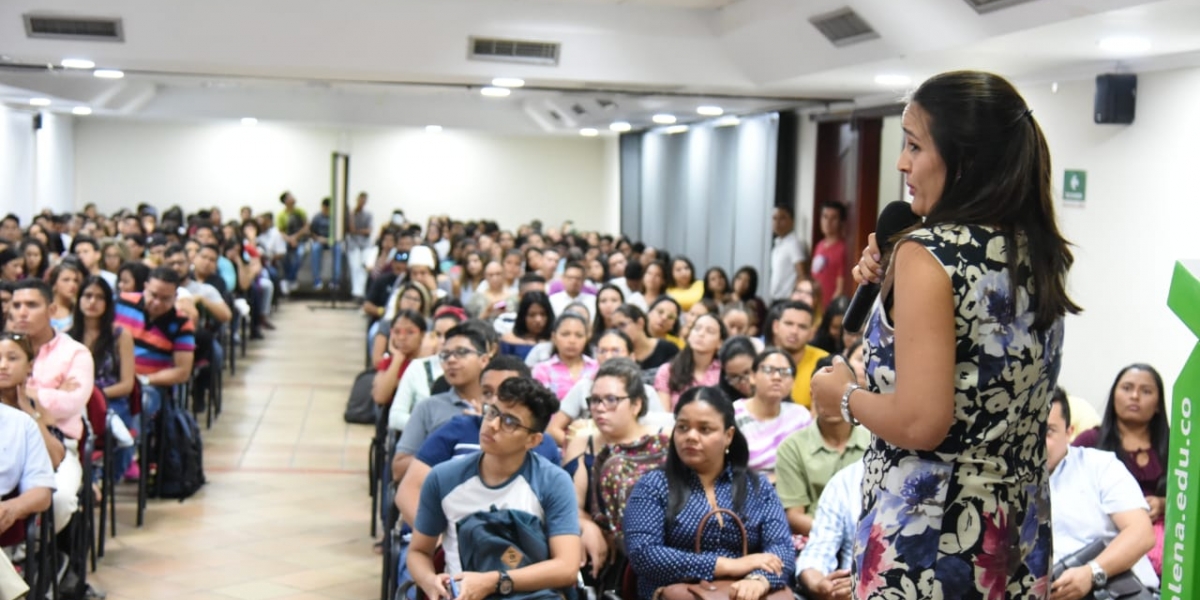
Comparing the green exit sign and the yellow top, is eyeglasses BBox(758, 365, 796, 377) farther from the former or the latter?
the green exit sign

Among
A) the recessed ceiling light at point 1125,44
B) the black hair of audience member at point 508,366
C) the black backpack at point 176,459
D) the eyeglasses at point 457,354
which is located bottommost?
the black backpack at point 176,459

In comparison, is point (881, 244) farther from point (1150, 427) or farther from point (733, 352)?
point (733, 352)

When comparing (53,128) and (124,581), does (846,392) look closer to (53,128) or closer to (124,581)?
(124,581)

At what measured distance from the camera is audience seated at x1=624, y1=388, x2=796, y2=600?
407 cm

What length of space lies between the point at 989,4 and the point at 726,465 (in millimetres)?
2684

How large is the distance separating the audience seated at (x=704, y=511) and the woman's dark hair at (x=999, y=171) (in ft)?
7.73

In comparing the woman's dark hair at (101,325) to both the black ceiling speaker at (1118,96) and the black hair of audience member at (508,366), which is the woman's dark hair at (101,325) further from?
the black ceiling speaker at (1118,96)

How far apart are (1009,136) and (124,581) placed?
503cm

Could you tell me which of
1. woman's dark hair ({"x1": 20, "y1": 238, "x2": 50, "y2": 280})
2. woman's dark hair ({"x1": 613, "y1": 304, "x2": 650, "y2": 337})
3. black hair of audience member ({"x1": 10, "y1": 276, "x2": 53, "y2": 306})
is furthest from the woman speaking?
woman's dark hair ({"x1": 20, "y1": 238, "x2": 50, "y2": 280})

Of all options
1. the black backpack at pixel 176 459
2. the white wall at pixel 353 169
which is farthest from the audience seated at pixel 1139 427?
the white wall at pixel 353 169

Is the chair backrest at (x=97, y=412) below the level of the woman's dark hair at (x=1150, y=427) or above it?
A: below

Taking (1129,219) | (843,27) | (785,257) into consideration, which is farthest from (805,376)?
(785,257)

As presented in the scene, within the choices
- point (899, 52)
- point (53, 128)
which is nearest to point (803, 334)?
point (899, 52)

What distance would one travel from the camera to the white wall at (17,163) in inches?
651
